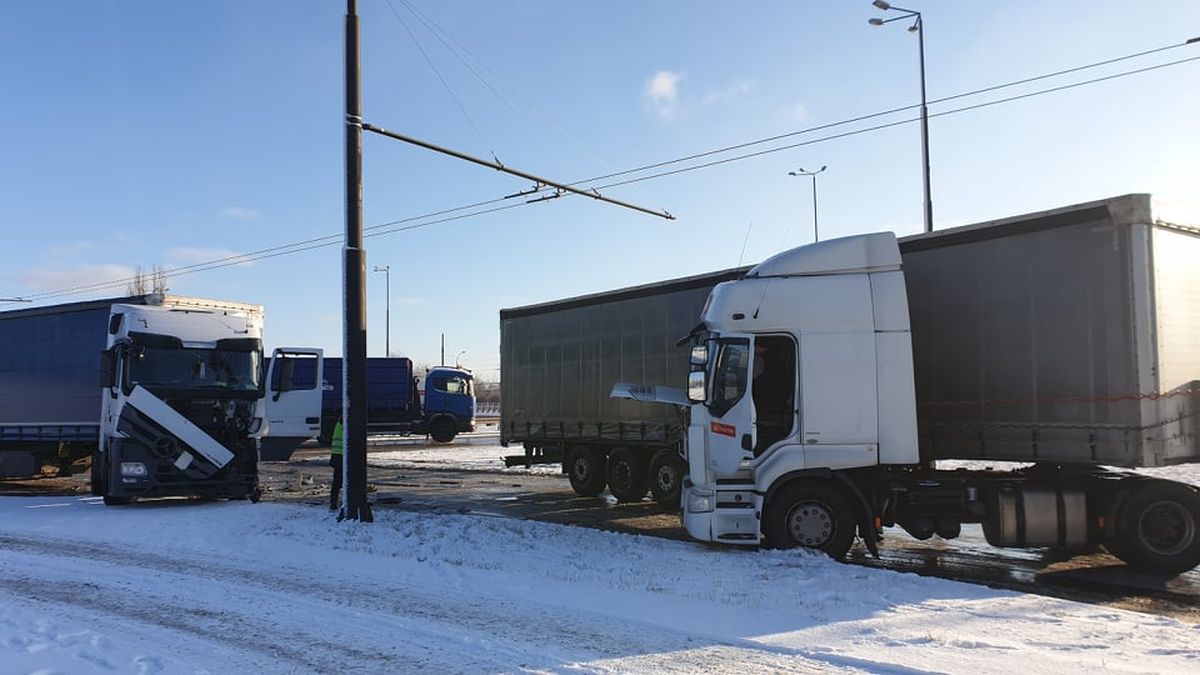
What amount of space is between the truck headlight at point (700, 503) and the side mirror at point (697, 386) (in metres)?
1.11

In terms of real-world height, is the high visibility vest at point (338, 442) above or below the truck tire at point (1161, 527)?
above

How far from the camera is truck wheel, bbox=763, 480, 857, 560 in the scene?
8961 mm

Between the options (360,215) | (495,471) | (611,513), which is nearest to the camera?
(360,215)

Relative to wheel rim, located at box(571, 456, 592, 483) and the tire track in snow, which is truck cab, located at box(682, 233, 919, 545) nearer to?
the tire track in snow

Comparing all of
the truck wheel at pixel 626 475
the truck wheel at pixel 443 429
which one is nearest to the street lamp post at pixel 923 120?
the truck wheel at pixel 626 475

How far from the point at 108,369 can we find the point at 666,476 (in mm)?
9898

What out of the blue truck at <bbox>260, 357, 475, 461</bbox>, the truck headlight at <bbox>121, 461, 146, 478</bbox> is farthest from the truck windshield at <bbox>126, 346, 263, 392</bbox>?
the blue truck at <bbox>260, 357, 475, 461</bbox>

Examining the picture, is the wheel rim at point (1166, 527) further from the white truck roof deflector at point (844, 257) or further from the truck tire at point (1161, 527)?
the white truck roof deflector at point (844, 257)

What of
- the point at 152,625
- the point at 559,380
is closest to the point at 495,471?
the point at 559,380

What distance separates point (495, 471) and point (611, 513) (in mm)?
9705

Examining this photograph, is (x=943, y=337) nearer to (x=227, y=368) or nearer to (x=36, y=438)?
(x=227, y=368)

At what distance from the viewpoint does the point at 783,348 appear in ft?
30.1

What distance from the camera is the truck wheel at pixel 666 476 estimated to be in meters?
13.9

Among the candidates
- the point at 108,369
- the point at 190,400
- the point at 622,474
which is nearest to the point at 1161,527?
the point at 622,474
